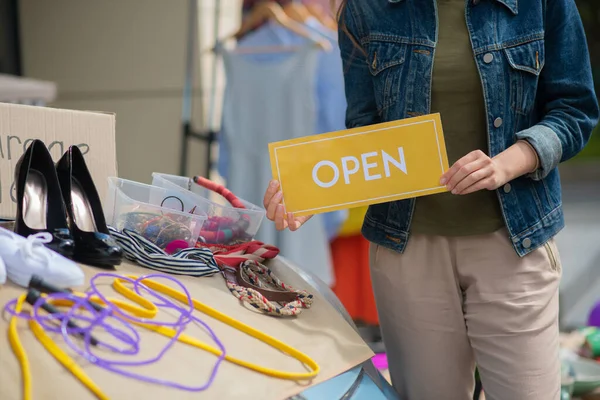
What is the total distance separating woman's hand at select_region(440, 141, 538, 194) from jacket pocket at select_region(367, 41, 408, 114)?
0.20 metres

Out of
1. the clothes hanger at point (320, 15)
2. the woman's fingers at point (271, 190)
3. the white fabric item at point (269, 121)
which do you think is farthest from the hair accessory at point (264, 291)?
the clothes hanger at point (320, 15)

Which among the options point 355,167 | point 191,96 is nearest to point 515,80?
point 355,167

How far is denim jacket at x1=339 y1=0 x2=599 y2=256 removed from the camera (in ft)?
3.75

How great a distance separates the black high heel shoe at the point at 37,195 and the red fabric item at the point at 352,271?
1669 mm

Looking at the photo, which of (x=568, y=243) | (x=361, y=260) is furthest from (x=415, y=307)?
(x=568, y=243)

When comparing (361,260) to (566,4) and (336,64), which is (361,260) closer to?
(336,64)

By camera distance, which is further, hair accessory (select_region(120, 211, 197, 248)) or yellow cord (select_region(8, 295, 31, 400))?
hair accessory (select_region(120, 211, 197, 248))

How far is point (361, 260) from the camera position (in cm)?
274

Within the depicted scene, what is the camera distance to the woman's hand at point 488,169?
1069mm

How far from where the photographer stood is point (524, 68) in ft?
3.74

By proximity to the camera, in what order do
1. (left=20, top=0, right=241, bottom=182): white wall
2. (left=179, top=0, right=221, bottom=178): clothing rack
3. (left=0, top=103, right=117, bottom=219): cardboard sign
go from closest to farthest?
(left=0, top=103, right=117, bottom=219): cardboard sign < (left=179, top=0, right=221, bottom=178): clothing rack < (left=20, top=0, right=241, bottom=182): white wall

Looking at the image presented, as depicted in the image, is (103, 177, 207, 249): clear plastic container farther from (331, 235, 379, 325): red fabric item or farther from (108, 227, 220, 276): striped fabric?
(331, 235, 379, 325): red fabric item

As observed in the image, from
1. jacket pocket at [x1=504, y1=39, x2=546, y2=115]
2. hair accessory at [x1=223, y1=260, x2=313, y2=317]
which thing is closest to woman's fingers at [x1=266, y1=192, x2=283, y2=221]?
hair accessory at [x1=223, y1=260, x2=313, y2=317]

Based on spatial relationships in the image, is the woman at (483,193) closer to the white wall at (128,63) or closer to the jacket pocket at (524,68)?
the jacket pocket at (524,68)
